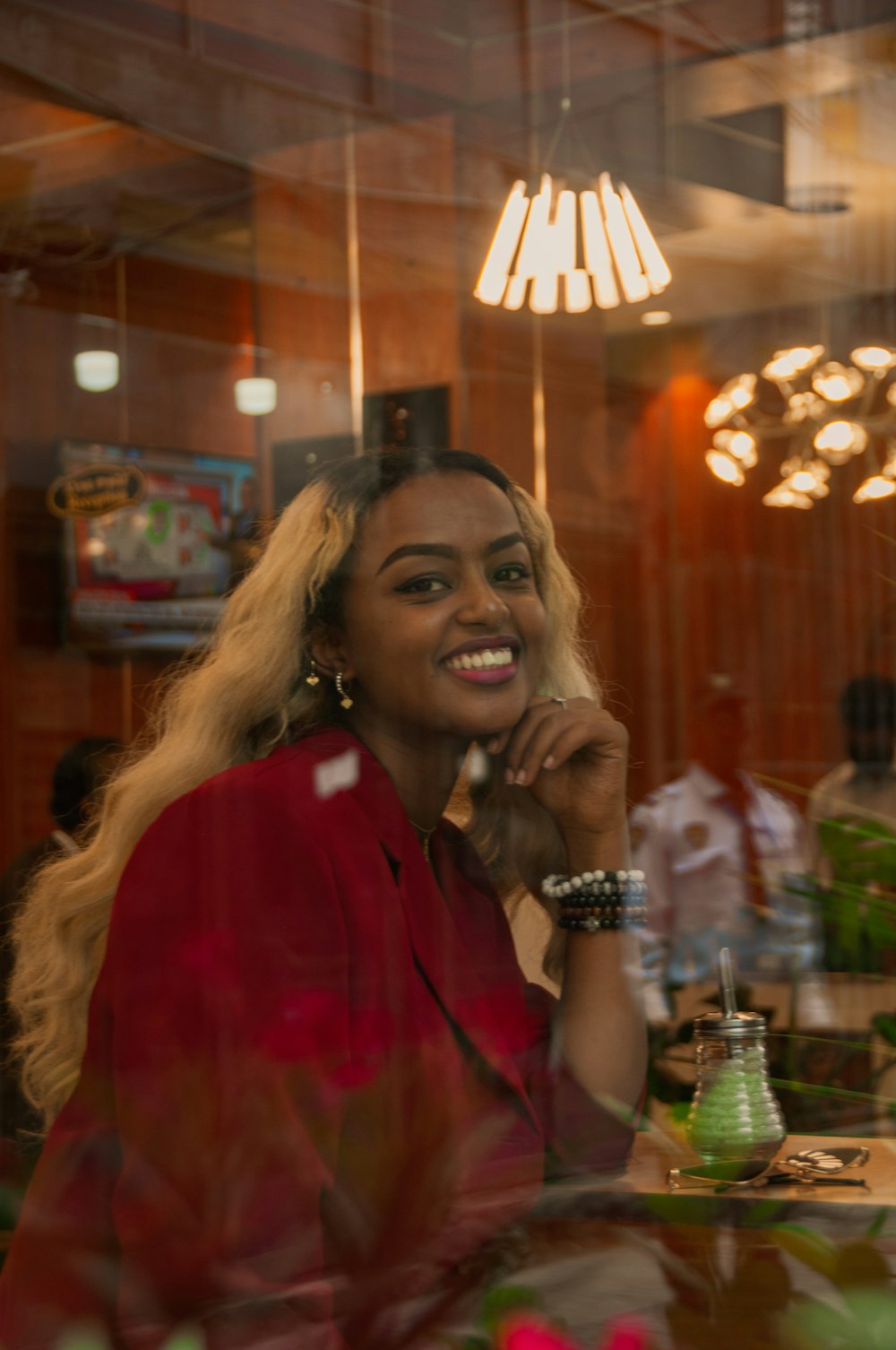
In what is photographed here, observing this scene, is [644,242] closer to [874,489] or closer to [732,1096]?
[874,489]

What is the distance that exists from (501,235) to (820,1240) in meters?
0.69

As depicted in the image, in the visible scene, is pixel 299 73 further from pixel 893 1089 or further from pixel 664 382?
pixel 893 1089

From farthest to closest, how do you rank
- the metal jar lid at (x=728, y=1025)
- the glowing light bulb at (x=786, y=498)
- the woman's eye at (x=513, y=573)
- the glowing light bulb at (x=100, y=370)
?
the glowing light bulb at (x=786, y=498)
the glowing light bulb at (x=100, y=370)
the metal jar lid at (x=728, y=1025)
the woman's eye at (x=513, y=573)

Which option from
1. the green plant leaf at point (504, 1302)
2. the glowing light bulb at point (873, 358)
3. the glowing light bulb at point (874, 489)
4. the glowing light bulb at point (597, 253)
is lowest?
the green plant leaf at point (504, 1302)

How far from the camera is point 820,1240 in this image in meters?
0.76

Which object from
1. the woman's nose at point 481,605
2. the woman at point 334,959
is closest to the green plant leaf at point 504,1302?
the woman at point 334,959

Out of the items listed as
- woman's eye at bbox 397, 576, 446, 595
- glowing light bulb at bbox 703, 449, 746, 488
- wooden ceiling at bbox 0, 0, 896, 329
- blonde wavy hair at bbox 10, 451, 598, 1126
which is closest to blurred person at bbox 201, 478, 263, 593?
blonde wavy hair at bbox 10, 451, 598, 1126

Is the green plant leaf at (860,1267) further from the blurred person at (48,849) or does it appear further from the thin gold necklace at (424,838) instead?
the blurred person at (48,849)

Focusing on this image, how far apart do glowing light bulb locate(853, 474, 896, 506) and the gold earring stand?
0.49 metres

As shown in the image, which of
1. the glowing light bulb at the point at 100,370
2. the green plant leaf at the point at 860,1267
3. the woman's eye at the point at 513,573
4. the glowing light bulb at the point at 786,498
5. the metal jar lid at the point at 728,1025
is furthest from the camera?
the glowing light bulb at the point at 786,498

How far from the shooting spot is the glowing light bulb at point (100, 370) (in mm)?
1061

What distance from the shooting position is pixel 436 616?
810mm

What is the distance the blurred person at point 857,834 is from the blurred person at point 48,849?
1.71 feet

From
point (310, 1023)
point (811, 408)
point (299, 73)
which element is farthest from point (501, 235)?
point (310, 1023)
